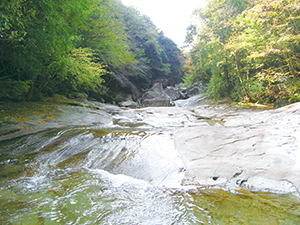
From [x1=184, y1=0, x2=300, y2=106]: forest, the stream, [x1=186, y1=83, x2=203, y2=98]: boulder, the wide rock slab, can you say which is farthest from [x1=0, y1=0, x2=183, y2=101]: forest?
[x1=186, y1=83, x2=203, y2=98]: boulder

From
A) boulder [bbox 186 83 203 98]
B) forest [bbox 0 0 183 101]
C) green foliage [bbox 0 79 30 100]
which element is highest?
forest [bbox 0 0 183 101]

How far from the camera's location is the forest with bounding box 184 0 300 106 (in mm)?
6742

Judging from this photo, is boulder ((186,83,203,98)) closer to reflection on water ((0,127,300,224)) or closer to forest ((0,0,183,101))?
forest ((0,0,183,101))

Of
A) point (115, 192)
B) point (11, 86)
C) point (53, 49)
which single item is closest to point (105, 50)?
point (53, 49)

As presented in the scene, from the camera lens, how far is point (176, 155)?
115 inches

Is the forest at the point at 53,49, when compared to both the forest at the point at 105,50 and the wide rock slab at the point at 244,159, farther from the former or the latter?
the wide rock slab at the point at 244,159

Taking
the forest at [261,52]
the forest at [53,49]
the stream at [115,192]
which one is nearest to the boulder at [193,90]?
the forest at [53,49]

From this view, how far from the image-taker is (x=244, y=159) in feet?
8.17

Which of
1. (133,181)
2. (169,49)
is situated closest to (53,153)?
(133,181)

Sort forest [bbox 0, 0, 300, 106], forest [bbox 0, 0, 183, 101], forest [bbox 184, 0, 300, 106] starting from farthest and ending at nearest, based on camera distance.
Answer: forest [bbox 184, 0, 300, 106]
forest [bbox 0, 0, 300, 106]
forest [bbox 0, 0, 183, 101]

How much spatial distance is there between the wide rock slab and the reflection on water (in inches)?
7.2

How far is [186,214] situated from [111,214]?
0.70 metres

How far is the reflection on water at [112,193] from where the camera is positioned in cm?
140

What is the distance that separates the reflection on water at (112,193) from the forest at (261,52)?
727 cm
